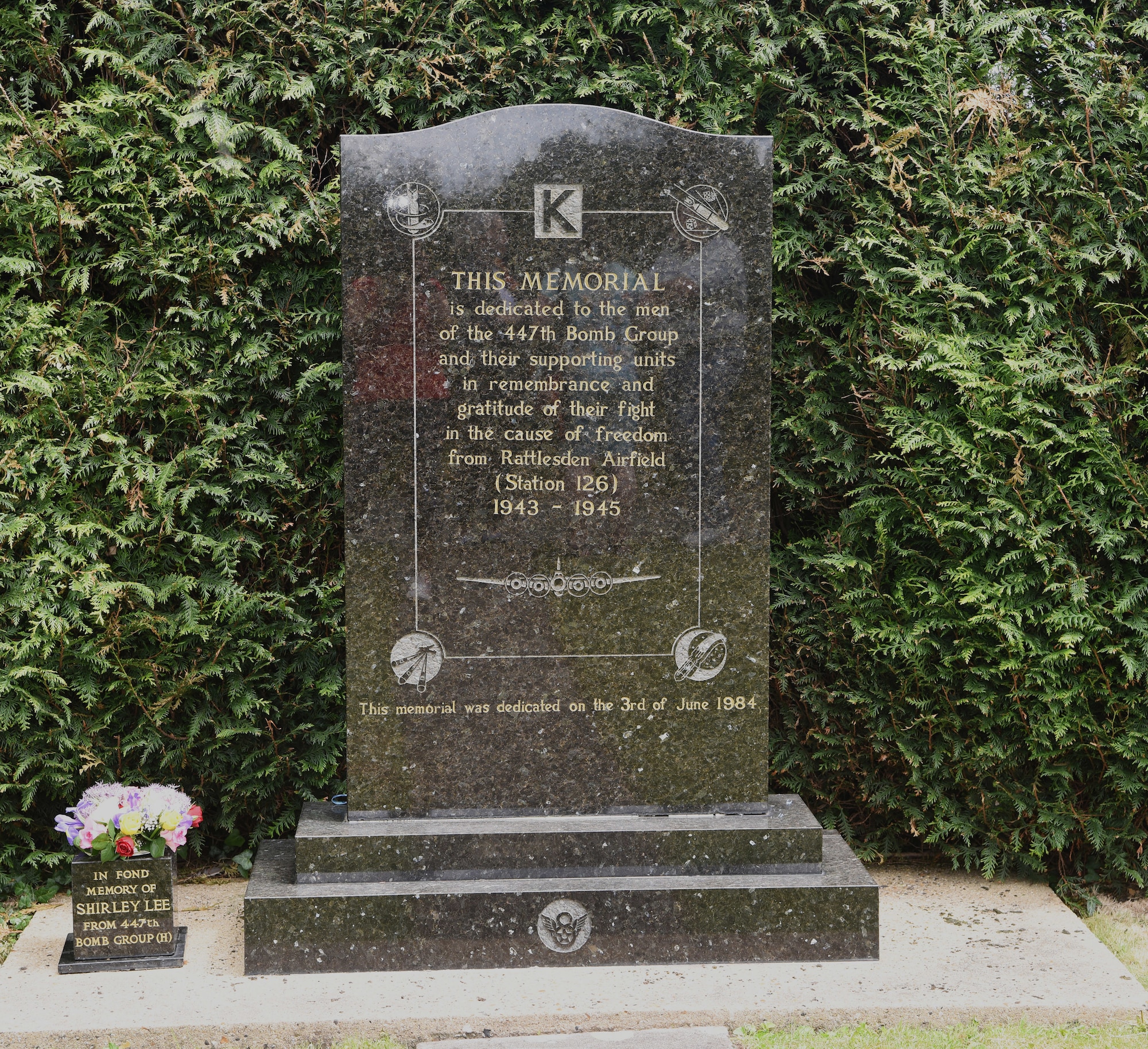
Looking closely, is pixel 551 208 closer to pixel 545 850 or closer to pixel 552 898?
pixel 545 850

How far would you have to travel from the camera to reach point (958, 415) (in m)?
4.13

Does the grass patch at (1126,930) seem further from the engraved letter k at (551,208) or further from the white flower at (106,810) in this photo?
the white flower at (106,810)

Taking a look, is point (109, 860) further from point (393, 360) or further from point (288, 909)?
point (393, 360)

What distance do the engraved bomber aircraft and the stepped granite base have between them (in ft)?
2.66

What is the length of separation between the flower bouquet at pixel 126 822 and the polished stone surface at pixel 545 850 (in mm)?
421

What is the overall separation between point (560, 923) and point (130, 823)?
4.78ft

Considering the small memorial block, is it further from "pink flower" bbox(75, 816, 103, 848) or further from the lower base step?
the lower base step

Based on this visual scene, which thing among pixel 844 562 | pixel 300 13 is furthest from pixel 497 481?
pixel 300 13

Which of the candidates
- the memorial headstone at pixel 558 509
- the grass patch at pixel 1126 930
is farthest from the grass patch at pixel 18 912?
the grass patch at pixel 1126 930

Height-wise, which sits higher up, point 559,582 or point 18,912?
point 559,582

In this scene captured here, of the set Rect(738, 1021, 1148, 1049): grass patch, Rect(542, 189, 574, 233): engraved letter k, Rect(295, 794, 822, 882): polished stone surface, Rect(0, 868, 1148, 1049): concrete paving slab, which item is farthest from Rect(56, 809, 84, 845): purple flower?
Rect(542, 189, 574, 233): engraved letter k

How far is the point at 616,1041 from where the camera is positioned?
310 cm

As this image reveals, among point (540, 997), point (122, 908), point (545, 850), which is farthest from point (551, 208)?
point (122, 908)

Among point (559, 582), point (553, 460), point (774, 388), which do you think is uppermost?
point (774, 388)
